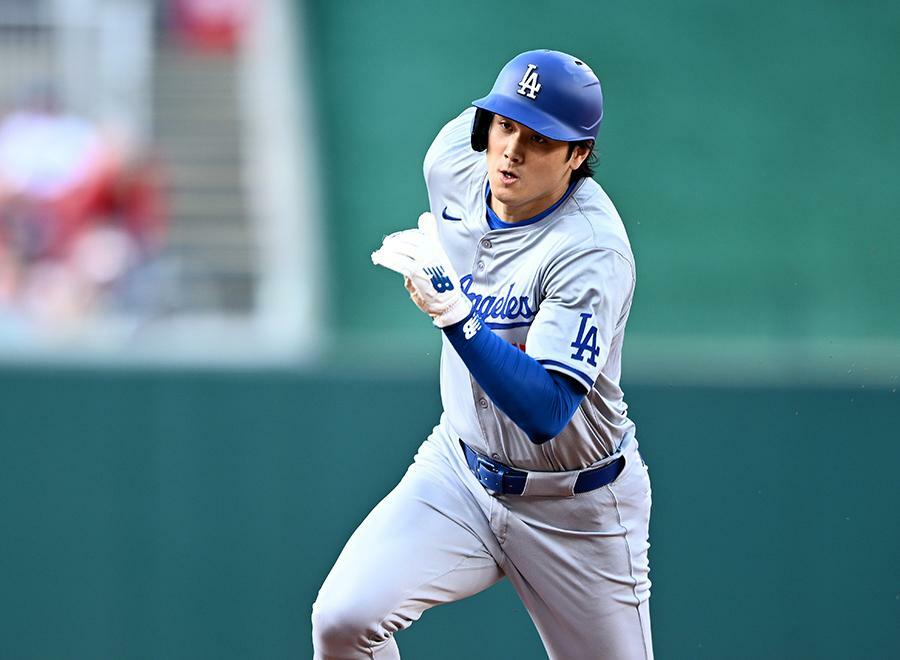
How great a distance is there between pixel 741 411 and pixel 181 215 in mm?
4213

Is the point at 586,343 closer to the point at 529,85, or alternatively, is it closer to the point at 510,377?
the point at 510,377

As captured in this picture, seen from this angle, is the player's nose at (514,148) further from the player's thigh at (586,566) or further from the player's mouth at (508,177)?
the player's thigh at (586,566)

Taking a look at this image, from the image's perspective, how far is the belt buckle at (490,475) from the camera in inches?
116

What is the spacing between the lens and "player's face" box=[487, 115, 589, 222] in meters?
Result: 2.74

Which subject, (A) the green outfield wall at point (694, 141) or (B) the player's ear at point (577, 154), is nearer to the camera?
(B) the player's ear at point (577, 154)

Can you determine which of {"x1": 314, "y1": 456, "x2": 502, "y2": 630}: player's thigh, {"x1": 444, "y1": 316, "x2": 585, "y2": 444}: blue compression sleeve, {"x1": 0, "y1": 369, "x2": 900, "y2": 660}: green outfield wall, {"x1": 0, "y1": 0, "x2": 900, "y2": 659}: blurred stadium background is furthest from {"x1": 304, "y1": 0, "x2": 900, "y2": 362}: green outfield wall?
{"x1": 444, "y1": 316, "x2": 585, "y2": 444}: blue compression sleeve

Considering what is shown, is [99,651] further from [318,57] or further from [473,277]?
[318,57]

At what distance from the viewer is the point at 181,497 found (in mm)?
4613

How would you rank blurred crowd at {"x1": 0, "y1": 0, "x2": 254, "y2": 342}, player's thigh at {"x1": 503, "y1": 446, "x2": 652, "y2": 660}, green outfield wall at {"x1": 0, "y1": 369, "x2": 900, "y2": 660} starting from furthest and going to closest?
blurred crowd at {"x1": 0, "y1": 0, "x2": 254, "y2": 342}, green outfield wall at {"x1": 0, "y1": 369, "x2": 900, "y2": 660}, player's thigh at {"x1": 503, "y1": 446, "x2": 652, "y2": 660}

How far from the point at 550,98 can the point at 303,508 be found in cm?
235

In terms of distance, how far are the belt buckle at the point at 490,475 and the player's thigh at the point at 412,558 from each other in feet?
0.24

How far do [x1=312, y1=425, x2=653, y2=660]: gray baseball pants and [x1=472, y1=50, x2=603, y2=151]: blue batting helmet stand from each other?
776mm

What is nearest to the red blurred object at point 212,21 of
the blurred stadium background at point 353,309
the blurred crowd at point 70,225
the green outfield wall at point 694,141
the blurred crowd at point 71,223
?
the blurred stadium background at point 353,309

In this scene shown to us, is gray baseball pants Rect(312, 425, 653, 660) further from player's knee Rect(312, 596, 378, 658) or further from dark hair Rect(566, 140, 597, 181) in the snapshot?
dark hair Rect(566, 140, 597, 181)
